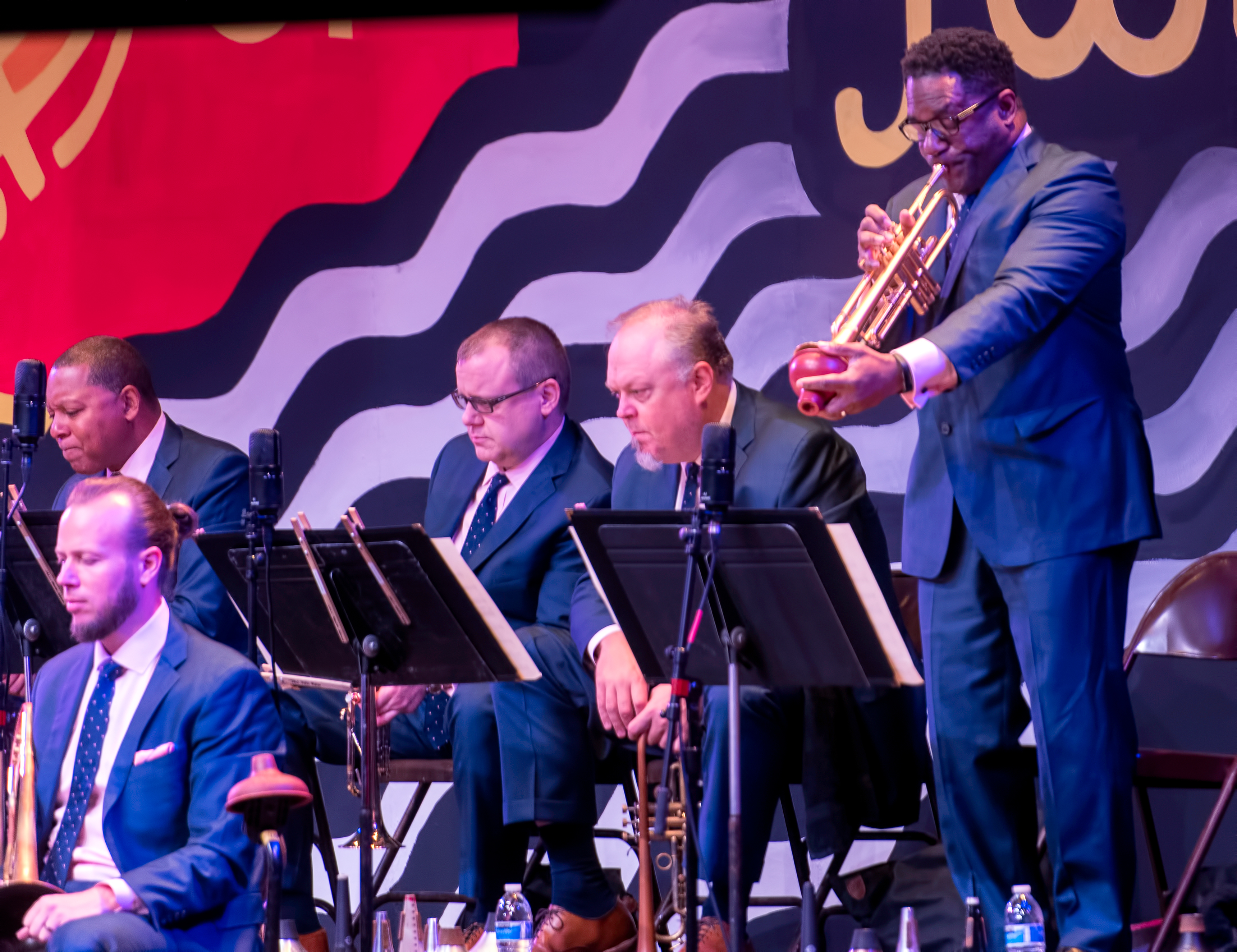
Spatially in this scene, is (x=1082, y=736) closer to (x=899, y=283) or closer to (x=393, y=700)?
(x=899, y=283)

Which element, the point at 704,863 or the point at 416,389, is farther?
the point at 416,389

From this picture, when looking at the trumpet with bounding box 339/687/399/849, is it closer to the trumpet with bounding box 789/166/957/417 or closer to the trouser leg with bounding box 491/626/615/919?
the trouser leg with bounding box 491/626/615/919

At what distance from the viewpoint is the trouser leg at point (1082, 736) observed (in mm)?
3434

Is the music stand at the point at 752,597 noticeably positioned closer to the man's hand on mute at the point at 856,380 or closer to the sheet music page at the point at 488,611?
the man's hand on mute at the point at 856,380

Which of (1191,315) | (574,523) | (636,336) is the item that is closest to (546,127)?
(636,336)

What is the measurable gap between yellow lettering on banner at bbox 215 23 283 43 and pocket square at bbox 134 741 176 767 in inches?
152

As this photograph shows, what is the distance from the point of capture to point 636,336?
14.7 ft

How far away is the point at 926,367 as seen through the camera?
3.38 metres

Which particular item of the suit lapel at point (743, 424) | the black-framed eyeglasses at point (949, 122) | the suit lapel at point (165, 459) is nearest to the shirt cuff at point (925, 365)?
the black-framed eyeglasses at point (949, 122)

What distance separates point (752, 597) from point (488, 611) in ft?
2.49

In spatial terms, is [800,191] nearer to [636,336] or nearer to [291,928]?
[636,336]

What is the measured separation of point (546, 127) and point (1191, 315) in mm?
2475

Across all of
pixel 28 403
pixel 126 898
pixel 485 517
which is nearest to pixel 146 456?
pixel 28 403

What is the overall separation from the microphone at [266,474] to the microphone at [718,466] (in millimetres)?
1153
